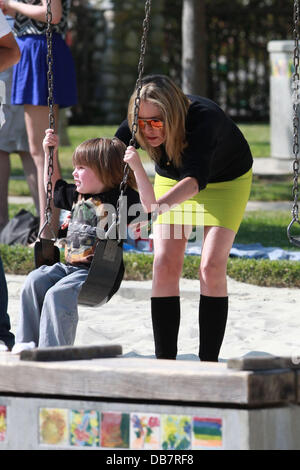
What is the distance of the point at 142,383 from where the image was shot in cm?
331

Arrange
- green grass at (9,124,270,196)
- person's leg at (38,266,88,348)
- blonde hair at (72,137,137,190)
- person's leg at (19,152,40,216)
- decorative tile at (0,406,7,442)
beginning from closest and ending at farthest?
decorative tile at (0,406,7,442) < person's leg at (38,266,88,348) < blonde hair at (72,137,137,190) < person's leg at (19,152,40,216) < green grass at (9,124,270,196)

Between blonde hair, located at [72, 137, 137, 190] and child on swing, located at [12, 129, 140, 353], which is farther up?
blonde hair, located at [72, 137, 137, 190]

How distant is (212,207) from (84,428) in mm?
1368

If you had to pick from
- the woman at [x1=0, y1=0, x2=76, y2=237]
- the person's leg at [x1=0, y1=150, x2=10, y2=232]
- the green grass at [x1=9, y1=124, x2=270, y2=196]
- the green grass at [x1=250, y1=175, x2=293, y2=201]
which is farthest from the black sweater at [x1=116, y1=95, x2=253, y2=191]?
the green grass at [x1=9, y1=124, x2=270, y2=196]

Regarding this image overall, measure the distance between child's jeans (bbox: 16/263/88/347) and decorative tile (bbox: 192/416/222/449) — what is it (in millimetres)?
1173

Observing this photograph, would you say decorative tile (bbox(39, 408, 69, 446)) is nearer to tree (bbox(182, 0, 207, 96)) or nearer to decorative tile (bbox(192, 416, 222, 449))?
decorative tile (bbox(192, 416, 222, 449))

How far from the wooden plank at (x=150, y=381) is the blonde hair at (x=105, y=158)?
4.02 feet

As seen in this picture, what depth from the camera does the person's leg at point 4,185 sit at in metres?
7.94

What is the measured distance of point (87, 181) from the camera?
15.0ft

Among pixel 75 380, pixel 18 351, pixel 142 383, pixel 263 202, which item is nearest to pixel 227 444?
pixel 142 383

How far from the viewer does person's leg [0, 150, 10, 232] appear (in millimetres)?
7941

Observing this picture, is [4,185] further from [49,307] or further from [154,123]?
[154,123]

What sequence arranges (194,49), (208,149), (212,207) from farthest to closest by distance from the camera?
1. (194,49)
2. (212,207)
3. (208,149)

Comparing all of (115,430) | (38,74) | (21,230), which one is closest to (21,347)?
(115,430)
